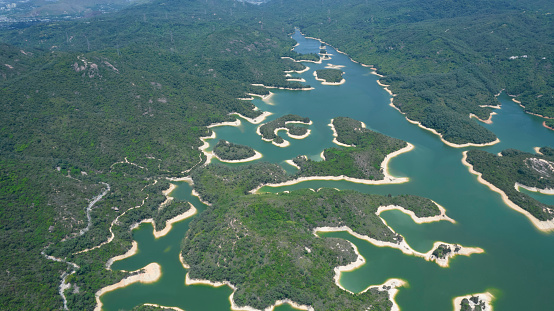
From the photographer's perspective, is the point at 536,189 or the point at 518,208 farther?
the point at 536,189

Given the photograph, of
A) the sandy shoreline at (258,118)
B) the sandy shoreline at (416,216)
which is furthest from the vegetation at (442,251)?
the sandy shoreline at (258,118)

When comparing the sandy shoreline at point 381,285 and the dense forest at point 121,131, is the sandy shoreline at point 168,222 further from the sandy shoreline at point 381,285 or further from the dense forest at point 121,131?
the sandy shoreline at point 381,285

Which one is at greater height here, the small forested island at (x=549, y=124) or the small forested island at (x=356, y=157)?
the small forested island at (x=549, y=124)

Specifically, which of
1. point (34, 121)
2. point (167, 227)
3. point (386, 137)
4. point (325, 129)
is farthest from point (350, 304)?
point (34, 121)

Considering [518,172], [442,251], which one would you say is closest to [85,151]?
[442,251]

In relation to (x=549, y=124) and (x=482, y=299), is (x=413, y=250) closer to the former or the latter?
(x=482, y=299)

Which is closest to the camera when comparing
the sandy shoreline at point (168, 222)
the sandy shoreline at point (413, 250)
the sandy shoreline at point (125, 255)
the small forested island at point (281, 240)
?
the small forested island at point (281, 240)

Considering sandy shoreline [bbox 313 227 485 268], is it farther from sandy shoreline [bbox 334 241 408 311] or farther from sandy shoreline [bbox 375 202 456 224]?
sandy shoreline [bbox 375 202 456 224]
